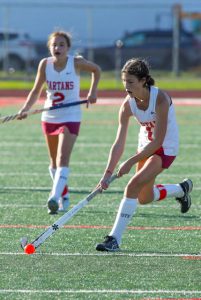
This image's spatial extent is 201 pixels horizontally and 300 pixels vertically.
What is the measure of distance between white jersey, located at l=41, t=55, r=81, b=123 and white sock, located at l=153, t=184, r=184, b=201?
130 cm

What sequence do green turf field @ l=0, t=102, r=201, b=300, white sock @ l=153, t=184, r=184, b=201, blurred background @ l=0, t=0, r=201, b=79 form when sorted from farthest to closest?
blurred background @ l=0, t=0, r=201, b=79
white sock @ l=153, t=184, r=184, b=201
green turf field @ l=0, t=102, r=201, b=300

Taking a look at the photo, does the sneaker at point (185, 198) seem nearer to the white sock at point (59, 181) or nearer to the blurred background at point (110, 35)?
the white sock at point (59, 181)

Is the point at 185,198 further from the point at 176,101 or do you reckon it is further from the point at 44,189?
the point at 176,101

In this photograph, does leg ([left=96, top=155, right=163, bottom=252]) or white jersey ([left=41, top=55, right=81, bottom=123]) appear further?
white jersey ([left=41, top=55, right=81, bottom=123])

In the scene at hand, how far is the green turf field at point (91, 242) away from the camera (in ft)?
20.2

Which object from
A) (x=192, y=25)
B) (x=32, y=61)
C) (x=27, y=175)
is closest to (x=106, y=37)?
(x=192, y=25)

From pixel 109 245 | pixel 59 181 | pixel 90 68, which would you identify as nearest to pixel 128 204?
pixel 109 245

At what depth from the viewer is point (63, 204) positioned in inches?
366

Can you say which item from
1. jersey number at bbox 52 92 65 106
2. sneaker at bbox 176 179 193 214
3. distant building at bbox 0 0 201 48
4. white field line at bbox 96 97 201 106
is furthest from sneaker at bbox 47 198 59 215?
distant building at bbox 0 0 201 48

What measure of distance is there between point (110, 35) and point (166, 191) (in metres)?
29.2

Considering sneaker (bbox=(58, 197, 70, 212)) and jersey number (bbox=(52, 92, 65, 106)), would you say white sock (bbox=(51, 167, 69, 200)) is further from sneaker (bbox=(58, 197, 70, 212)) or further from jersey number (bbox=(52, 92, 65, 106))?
jersey number (bbox=(52, 92, 65, 106))

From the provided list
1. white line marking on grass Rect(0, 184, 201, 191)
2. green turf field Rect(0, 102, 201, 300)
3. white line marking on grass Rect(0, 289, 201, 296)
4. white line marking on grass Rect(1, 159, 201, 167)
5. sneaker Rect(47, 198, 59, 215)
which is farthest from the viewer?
white line marking on grass Rect(1, 159, 201, 167)

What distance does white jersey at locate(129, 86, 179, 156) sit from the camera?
7.45 m

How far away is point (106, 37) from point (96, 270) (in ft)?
102
